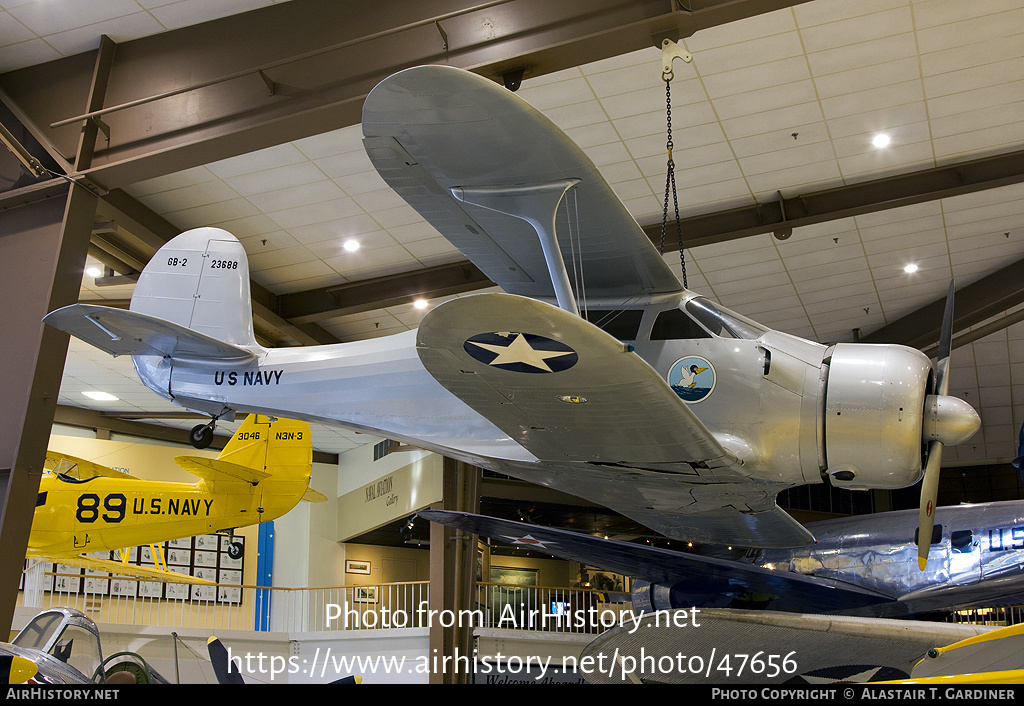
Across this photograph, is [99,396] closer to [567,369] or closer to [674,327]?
[674,327]

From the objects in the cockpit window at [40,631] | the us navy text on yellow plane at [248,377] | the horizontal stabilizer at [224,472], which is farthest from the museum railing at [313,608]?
the us navy text on yellow plane at [248,377]

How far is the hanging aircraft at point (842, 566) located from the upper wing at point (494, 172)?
1.97 meters

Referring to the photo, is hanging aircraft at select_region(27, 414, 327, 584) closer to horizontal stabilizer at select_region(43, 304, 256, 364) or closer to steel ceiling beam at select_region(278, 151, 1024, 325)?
steel ceiling beam at select_region(278, 151, 1024, 325)

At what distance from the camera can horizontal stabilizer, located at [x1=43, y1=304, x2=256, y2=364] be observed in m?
5.06

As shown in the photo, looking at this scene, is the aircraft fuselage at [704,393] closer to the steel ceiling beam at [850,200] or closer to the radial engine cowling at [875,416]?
the radial engine cowling at [875,416]

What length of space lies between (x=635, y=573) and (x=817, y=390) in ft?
9.11

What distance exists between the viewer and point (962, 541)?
337 inches

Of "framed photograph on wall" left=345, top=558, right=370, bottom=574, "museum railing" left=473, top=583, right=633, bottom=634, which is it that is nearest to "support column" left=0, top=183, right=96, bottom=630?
"museum railing" left=473, top=583, right=633, bottom=634

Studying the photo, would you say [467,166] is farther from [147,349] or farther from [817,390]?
[147,349]

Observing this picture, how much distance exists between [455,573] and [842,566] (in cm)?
761

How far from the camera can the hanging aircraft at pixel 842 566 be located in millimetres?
6461

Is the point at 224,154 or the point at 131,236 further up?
the point at 131,236
